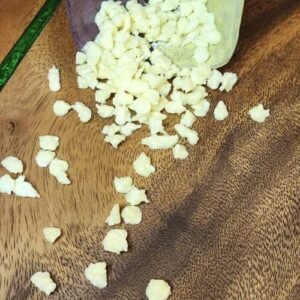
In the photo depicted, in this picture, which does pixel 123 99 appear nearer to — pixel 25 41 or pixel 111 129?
pixel 111 129

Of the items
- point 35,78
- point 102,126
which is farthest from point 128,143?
point 35,78

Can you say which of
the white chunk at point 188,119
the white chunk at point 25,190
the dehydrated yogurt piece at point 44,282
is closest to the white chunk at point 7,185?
the white chunk at point 25,190

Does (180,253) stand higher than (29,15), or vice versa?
(29,15)

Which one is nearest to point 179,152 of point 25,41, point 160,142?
point 160,142

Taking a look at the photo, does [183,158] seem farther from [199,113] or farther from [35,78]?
[35,78]

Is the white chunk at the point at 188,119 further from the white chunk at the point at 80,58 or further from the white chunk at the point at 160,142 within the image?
the white chunk at the point at 80,58

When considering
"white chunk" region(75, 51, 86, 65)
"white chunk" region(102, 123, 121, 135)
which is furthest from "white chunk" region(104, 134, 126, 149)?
"white chunk" region(75, 51, 86, 65)
